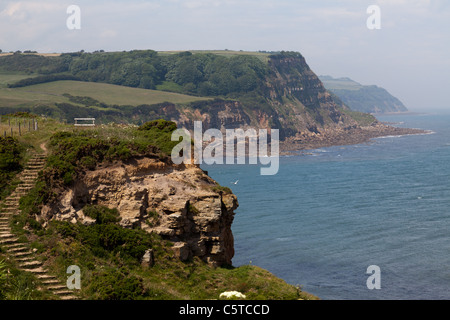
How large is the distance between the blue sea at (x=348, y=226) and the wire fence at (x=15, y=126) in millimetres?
25012

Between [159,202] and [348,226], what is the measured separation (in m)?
42.0

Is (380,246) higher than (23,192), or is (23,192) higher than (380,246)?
(23,192)

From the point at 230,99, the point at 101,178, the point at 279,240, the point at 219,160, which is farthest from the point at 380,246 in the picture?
the point at 230,99

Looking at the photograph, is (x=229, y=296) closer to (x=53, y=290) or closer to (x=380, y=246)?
(x=53, y=290)

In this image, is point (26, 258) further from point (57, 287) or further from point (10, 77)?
point (10, 77)

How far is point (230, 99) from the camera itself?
637ft

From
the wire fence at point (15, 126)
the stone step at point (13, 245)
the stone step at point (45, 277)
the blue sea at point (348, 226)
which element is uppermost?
the wire fence at point (15, 126)

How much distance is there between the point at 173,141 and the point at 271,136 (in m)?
145

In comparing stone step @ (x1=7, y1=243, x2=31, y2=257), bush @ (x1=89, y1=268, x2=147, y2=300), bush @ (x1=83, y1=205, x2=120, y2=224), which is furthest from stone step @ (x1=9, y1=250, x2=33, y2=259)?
bush @ (x1=83, y1=205, x2=120, y2=224)

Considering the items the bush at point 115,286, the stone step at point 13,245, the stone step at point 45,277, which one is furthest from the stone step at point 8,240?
the bush at point 115,286

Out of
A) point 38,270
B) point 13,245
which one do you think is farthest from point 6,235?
point 38,270

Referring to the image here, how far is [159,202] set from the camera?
108ft

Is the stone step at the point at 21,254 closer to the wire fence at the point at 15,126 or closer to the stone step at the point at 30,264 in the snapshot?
the stone step at the point at 30,264

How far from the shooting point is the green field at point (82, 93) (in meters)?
148
